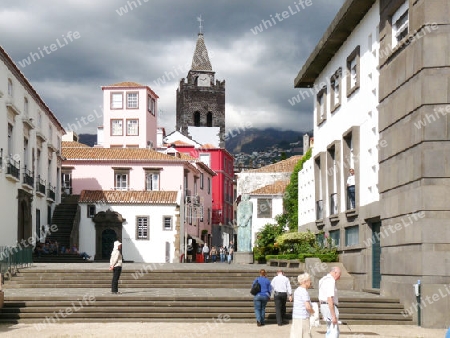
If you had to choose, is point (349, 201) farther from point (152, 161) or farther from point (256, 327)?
point (152, 161)

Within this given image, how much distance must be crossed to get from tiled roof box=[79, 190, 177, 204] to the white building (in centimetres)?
305

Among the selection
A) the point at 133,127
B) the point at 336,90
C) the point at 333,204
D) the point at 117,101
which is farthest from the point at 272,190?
the point at 333,204

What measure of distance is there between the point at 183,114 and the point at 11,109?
262 ft

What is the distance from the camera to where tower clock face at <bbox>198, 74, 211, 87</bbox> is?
12012cm

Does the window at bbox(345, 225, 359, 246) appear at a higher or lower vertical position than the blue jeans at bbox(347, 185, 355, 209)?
lower

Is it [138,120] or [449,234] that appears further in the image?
[138,120]

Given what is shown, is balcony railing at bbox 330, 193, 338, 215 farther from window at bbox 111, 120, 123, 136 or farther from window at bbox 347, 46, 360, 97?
window at bbox 111, 120, 123, 136

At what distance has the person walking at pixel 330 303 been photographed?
13141mm

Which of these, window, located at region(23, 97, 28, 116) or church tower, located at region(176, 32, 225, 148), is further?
church tower, located at region(176, 32, 225, 148)

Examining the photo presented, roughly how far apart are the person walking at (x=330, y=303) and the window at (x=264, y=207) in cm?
5410

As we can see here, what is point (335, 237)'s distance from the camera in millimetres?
30328

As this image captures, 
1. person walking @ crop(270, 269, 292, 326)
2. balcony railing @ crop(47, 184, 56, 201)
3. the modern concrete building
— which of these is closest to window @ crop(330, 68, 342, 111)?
the modern concrete building

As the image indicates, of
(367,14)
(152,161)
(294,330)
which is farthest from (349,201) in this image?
(152,161)

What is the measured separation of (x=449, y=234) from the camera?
19.5 meters
